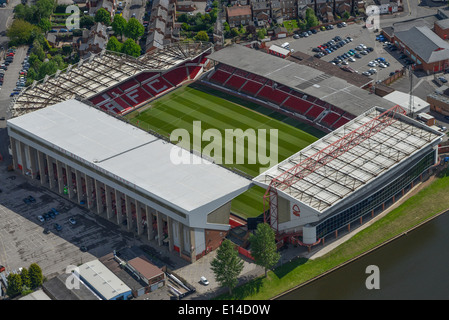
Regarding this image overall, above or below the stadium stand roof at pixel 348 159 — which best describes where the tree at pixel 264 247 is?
below

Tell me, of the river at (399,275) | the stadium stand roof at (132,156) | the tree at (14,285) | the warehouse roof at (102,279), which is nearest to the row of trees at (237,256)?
the river at (399,275)

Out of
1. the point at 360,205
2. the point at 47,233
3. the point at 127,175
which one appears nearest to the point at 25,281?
the point at 47,233

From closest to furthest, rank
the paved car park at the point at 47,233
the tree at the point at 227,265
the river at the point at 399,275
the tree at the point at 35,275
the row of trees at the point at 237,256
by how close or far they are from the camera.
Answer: the tree at the point at 227,265, the row of trees at the point at 237,256, the river at the point at 399,275, the tree at the point at 35,275, the paved car park at the point at 47,233

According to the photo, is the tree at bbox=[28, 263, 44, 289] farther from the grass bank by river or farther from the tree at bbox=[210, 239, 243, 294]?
the grass bank by river

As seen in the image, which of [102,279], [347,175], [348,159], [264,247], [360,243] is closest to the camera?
[102,279]

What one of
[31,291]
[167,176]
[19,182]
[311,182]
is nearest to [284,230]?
[311,182]

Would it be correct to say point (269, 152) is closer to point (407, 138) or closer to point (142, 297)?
point (407, 138)

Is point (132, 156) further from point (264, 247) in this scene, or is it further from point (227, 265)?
point (264, 247)

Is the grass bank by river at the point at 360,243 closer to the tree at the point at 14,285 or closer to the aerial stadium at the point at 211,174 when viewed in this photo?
the aerial stadium at the point at 211,174

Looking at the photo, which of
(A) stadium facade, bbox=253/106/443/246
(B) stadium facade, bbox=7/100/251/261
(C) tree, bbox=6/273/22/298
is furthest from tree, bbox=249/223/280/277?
(C) tree, bbox=6/273/22/298
